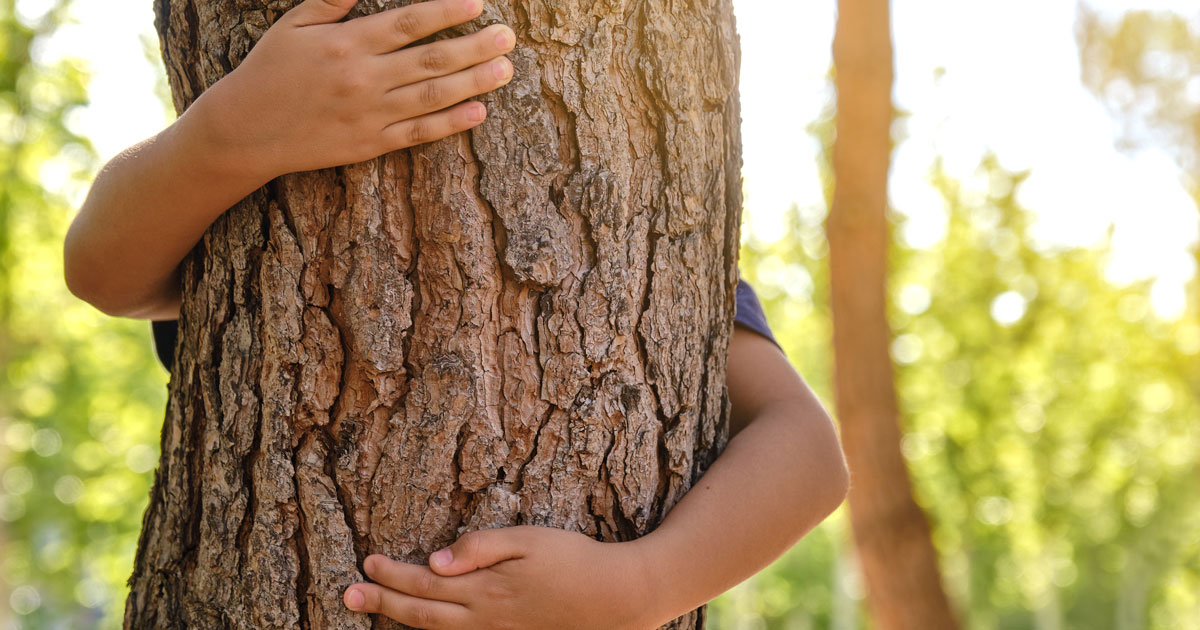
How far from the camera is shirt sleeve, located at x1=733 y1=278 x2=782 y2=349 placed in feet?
5.64

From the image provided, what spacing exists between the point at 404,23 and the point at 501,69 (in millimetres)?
147

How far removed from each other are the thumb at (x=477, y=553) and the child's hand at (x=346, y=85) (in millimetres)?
564

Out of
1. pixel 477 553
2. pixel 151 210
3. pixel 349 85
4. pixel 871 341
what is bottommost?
pixel 871 341

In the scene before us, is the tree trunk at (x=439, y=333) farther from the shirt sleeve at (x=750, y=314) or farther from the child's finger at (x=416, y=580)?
the shirt sleeve at (x=750, y=314)

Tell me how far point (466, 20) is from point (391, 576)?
2.61 feet

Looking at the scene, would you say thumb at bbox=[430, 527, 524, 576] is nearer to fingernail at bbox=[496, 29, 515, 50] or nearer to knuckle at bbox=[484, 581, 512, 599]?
knuckle at bbox=[484, 581, 512, 599]

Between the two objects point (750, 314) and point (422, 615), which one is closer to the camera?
point (422, 615)

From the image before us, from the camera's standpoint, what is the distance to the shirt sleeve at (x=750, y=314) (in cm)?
172

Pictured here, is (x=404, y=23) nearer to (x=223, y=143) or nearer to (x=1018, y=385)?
(x=223, y=143)

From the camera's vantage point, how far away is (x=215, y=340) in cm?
141

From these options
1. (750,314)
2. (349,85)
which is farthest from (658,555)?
(349,85)

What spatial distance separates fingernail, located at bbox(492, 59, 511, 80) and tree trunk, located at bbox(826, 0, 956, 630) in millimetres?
4542

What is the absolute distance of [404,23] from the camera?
124cm

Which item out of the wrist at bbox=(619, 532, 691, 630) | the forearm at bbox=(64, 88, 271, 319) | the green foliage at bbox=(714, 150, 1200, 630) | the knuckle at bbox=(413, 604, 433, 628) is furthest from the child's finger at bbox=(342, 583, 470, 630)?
the green foliage at bbox=(714, 150, 1200, 630)
